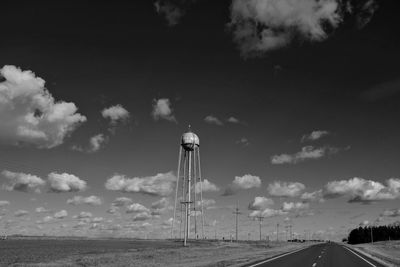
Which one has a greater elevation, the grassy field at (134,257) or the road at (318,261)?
the road at (318,261)

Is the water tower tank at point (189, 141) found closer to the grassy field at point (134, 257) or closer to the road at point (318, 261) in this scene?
the grassy field at point (134, 257)

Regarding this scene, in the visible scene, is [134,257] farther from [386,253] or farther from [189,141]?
[189,141]

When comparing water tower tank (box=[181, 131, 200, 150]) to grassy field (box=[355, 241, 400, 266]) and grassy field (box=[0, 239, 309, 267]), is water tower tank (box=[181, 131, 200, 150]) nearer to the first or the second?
grassy field (box=[0, 239, 309, 267])

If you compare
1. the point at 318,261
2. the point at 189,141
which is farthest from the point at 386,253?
the point at 189,141

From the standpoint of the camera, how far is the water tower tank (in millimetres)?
94594

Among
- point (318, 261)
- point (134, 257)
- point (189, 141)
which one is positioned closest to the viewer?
point (318, 261)

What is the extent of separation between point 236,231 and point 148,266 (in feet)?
246

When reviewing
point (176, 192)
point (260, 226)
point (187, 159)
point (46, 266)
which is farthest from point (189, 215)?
point (46, 266)

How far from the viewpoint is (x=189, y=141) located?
9450 centimetres

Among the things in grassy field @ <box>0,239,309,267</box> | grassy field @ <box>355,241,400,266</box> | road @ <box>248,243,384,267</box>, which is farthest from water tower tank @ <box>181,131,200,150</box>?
road @ <box>248,243,384,267</box>

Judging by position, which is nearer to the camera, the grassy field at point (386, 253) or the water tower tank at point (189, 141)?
the grassy field at point (386, 253)

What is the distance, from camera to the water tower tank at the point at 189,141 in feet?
310

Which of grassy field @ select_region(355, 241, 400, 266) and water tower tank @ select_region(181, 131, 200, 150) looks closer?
grassy field @ select_region(355, 241, 400, 266)

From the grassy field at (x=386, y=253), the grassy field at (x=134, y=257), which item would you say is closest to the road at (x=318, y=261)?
the grassy field at (x=386, y=253)
